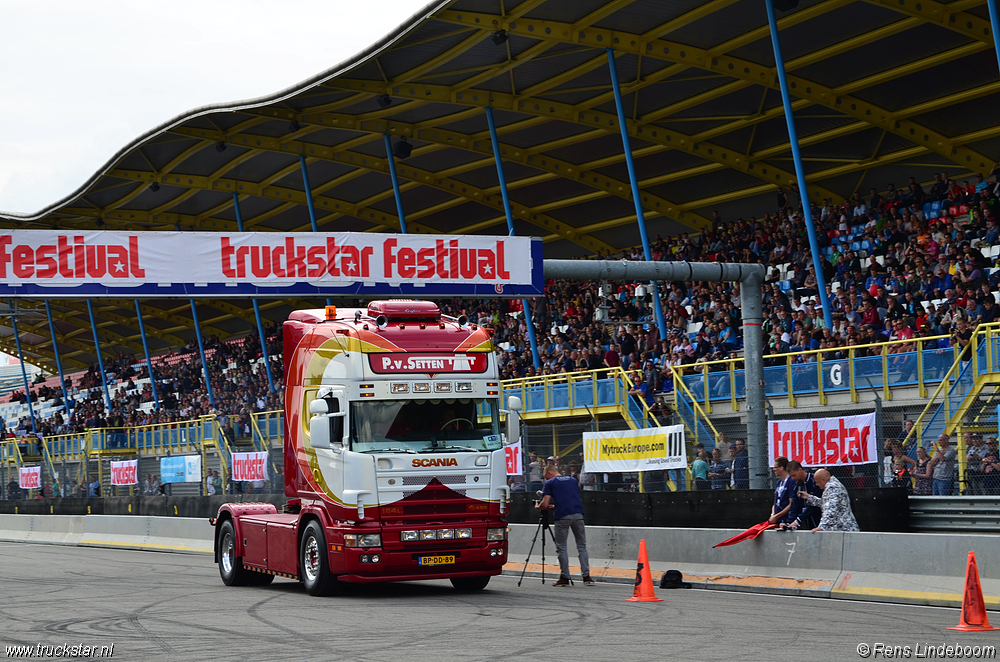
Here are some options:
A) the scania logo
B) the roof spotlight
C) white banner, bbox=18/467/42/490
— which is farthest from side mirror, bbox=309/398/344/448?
white banner, bbox=18/467/42/490

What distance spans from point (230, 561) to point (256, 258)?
7.57 m

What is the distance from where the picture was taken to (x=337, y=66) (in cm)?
2980

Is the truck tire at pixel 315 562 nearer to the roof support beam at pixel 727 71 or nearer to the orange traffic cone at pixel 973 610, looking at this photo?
the orange traffic cone at pixel 973 610

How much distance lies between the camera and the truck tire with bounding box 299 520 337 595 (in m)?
14.4

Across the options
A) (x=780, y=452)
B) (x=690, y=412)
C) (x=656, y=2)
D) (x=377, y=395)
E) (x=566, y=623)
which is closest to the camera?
(x=566, y=623)

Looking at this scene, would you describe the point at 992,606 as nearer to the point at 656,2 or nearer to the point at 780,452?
the point at 780,452

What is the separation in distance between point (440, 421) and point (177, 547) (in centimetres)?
1502

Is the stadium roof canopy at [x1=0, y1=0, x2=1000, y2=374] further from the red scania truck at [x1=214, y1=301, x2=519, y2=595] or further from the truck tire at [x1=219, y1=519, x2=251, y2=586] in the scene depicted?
the truck tire at [x1=219, y1=519, x2=251, y2=586]

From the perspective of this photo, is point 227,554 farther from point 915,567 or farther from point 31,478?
point 31,478

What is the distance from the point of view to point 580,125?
1401 inches

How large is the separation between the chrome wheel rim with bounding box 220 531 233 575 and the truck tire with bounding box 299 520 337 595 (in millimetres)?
2312

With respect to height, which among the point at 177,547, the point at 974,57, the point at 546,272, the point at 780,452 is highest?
the point at 974,57

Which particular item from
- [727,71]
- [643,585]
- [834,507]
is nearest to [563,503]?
[643,585]

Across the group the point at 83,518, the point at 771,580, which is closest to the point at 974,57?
the point at 771,580
